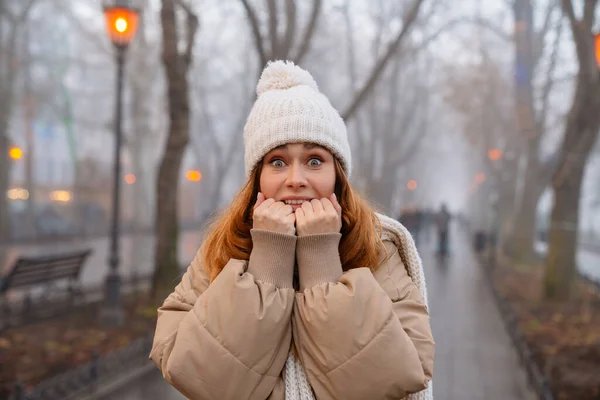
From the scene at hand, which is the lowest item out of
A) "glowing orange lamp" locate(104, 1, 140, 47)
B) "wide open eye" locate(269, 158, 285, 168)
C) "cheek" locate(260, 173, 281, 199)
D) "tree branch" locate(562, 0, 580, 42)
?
"cheek" locate(260, 173, 281, 199)

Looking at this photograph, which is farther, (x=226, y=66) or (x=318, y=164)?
(x=226, y=66)

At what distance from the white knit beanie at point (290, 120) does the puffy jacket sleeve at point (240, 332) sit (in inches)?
14.2

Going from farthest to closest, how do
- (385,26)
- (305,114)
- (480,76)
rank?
(480,76), (385,26), (305,114)

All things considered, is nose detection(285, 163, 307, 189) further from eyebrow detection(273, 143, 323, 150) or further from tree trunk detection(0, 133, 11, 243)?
tree trunk detection(0, 133, 11, 243)

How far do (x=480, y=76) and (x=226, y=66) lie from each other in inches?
→ 604

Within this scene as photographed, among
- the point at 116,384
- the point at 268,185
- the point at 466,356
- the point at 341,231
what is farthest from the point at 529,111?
the point at 268,185

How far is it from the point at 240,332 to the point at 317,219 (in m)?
0.41

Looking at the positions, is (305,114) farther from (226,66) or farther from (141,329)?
(226,66)

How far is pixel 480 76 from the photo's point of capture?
31.2 m

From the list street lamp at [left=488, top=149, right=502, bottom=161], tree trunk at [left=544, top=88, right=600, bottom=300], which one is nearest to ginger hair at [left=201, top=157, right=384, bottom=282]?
tree trunk at [left=544, top=88, right=600, bottom=300]

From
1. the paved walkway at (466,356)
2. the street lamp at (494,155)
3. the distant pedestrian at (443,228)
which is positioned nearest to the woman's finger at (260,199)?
the paved walkway at (466,356)

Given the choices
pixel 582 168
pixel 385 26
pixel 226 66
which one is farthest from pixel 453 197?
pixel 582 168

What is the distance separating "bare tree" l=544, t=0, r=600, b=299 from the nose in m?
9.27

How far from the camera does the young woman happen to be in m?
1.95
